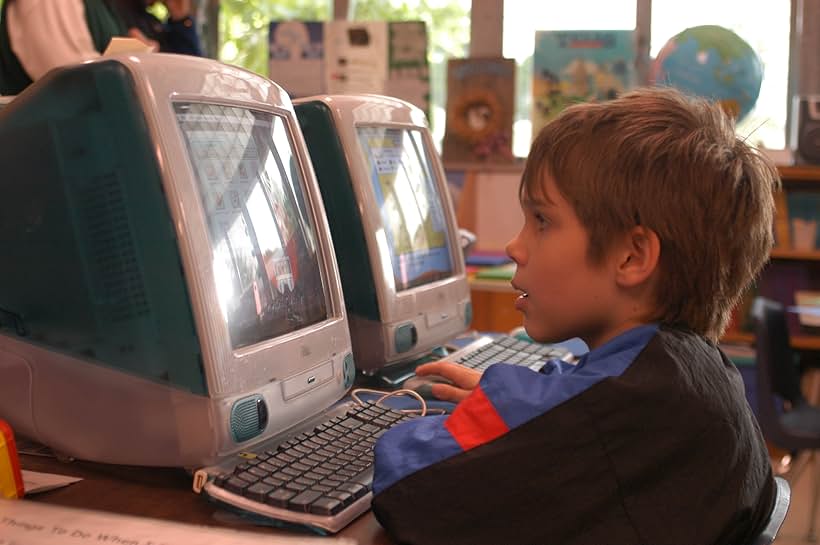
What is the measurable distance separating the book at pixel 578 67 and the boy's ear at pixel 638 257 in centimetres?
320

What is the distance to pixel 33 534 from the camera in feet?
2.54

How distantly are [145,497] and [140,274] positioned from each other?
0.24m

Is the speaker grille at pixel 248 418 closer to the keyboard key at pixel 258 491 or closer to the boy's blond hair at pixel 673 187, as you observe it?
the keyboard key at pixel 258 491

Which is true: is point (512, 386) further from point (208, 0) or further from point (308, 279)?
point (208, 0)

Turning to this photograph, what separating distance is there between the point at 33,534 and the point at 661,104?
2.50 ft

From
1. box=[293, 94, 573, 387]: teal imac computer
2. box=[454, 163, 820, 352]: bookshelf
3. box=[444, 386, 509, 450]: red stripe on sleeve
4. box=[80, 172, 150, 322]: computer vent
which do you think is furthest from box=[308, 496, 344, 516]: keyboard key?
box=[454, 163, 820, 352]: bookshelf

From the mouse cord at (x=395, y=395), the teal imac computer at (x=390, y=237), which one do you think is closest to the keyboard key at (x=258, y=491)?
the mouse cord at (x=395, y=395)

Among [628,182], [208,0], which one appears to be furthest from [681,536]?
[208,0]

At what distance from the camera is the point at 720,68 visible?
3504mm

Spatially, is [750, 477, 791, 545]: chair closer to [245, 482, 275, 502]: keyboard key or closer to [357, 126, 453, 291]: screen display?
[245, 482, 275, 502]: keyboard key

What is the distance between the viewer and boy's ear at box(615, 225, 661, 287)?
0.94 metres

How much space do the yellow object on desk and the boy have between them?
0.36 meters

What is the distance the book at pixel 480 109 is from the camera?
422 centimetres

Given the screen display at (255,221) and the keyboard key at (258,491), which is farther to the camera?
the screen display at (255,221)
